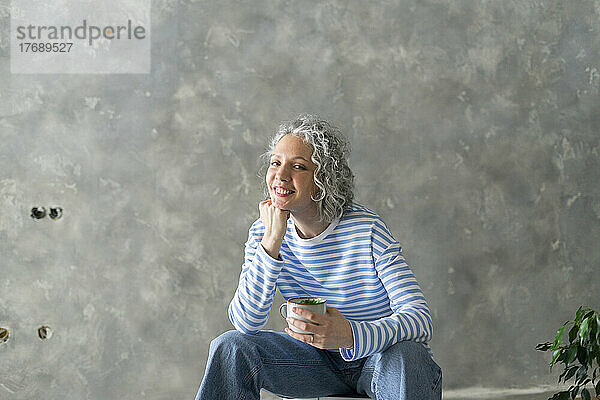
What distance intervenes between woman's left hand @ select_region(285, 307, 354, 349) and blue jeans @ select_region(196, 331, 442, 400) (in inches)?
4.1

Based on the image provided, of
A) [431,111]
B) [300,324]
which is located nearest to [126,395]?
[300,324]

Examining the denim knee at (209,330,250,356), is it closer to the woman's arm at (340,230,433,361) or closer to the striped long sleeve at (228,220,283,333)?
the striped long sleeve at (228,220,283,333)

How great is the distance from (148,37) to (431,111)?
3.34ft

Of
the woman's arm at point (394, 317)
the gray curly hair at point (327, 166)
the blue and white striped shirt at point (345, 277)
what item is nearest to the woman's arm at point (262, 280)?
the blue and white striped shirt at point (345, 277)

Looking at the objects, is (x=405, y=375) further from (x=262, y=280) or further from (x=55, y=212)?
(x=55, y=212)

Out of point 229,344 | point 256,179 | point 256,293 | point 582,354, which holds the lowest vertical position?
point 582,354

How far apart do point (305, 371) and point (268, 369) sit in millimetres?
99

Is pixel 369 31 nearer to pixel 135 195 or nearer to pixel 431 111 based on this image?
pixel 431 111

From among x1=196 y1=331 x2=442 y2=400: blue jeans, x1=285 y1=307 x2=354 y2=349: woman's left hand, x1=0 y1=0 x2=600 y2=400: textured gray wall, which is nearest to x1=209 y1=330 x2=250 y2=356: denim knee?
x1=196 y1=331 x2=442 y2=400: blue jeans

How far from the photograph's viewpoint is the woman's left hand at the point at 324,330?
1517mm

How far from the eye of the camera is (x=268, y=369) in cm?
165

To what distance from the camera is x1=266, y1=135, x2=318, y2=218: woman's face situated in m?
1.75

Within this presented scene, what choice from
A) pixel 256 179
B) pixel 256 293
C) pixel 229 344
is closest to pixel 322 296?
pixel 256 293

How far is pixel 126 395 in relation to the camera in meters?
2.37
